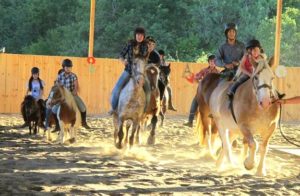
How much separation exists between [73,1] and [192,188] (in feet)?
125

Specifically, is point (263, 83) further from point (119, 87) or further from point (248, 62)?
point (119, 87)

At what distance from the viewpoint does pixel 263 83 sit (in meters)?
8.73

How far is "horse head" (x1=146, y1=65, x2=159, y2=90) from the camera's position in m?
12.8

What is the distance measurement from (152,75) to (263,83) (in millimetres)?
4503

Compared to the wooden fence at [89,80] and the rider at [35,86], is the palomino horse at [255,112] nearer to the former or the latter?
the rider at [35,86]

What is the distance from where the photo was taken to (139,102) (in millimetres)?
11820

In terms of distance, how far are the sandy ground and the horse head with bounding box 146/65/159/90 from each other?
1.43 meters

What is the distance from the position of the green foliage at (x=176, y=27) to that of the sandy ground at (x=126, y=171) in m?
23.9

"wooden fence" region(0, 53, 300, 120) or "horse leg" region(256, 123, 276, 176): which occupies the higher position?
"wooden fence" region(0, 53, 300, 120)

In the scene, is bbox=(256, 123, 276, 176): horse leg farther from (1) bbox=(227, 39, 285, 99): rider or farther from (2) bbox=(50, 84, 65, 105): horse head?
(2) bbox=(50, 84, 65, 105): horse head

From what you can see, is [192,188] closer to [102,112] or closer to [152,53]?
[152,53]

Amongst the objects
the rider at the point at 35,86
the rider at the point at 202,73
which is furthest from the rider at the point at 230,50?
the rider at the point at 35,86

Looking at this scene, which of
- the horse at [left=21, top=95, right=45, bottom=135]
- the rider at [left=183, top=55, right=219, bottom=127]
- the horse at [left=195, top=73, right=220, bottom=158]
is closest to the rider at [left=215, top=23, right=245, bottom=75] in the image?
the horse at [left=195, top=73, right=220, bottom=158]

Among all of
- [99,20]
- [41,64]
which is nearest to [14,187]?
[41,64]
